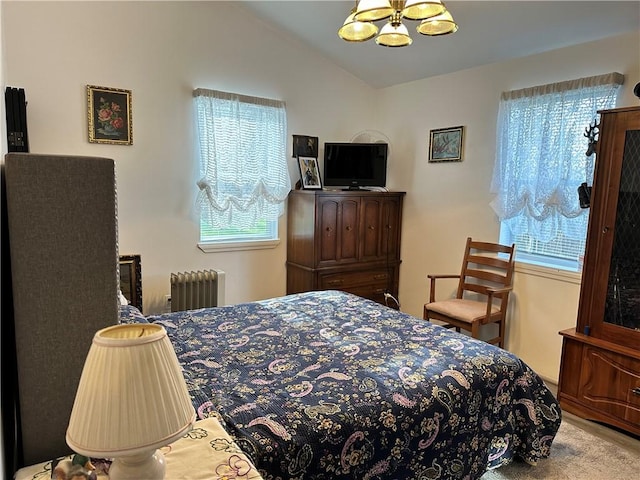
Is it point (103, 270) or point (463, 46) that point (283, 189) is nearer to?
point (463, 46)

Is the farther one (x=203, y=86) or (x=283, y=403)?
(x=203, y=86)

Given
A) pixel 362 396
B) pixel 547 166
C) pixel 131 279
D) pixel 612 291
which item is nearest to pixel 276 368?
pixel 362 396

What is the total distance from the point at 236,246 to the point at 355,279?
122cm

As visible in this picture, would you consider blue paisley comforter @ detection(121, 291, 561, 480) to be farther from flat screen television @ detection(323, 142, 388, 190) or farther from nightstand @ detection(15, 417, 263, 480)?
flat screen television @ detection(323, 142, 388, 190)

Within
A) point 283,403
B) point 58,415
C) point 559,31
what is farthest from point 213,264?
point 559,31

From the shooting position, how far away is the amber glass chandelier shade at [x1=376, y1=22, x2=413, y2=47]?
2393 mm

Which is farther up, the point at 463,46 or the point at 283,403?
the point at 463,46

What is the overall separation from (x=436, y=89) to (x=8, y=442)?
413 centimetres

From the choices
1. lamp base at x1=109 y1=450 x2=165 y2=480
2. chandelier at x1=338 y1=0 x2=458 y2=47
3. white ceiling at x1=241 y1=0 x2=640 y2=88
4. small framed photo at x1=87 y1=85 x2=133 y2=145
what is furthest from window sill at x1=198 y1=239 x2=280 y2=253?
lamp base at x1=109 y1=450 x2=165 y2=480

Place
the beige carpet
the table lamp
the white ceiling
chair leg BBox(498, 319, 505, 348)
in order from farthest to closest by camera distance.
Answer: chair leg BBox(498, 319, 505, 348) < the white ceiling < the beige carpet < the table lamp

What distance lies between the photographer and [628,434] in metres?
2.62

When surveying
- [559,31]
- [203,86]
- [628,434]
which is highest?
[559,31]

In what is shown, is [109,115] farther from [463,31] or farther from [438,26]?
[463,31]

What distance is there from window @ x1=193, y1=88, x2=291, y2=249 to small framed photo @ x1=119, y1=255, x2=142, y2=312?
623 millimetres
